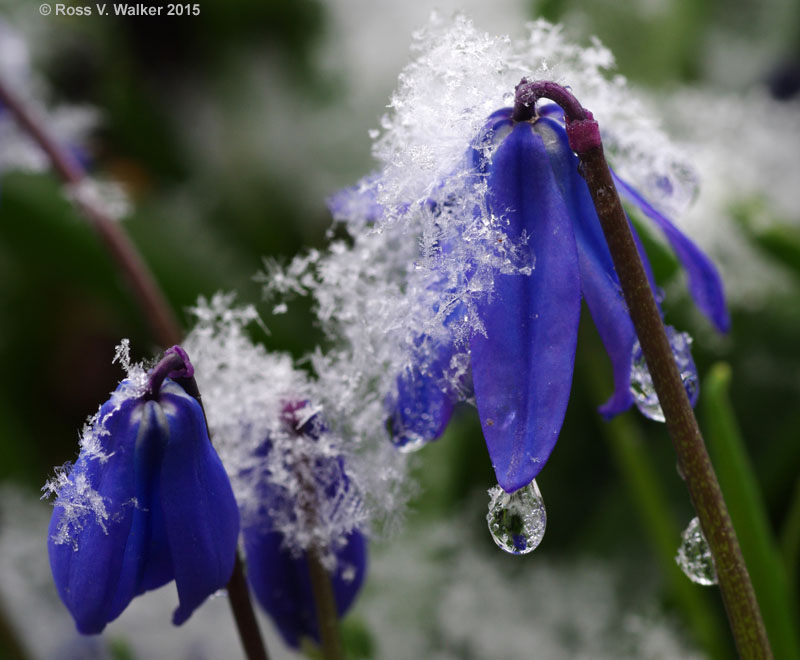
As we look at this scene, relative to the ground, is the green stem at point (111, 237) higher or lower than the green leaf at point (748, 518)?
higher

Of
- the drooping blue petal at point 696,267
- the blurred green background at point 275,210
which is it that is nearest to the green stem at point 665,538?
the blurred green background at point 275,210

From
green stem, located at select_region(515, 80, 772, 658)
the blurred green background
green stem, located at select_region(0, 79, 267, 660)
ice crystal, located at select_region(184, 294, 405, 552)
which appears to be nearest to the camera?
green stem, located at select_region(515, 80, 772, 658)

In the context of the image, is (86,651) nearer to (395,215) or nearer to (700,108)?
(395,215)

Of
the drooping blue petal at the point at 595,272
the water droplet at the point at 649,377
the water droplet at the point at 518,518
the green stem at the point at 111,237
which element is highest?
the green stem at the point at 111,237

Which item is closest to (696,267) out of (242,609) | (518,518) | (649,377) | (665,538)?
(649,377)

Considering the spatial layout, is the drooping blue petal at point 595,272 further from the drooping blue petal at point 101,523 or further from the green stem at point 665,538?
the green stem at point 665,538

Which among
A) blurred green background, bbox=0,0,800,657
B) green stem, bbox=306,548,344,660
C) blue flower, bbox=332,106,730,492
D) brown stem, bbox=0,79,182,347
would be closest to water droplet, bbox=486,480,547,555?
blue flower, bbox=332,106,730,492

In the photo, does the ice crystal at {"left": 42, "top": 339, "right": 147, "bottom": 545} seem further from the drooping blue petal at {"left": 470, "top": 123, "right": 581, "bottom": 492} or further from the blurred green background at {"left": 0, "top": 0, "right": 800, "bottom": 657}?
the blurred green background at {"left": 0, "top": 0, "right": 800, "bottom": 657}

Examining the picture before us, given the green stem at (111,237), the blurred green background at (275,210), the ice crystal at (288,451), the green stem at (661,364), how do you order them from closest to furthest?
the green stem at (661,364)
the ice crystal at (288,451)
the green stem at (111,237)
the blurred green background at (275,210)
